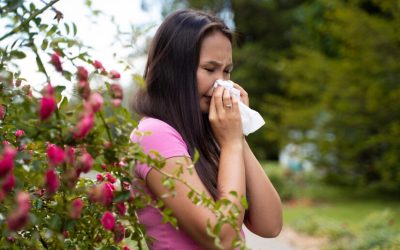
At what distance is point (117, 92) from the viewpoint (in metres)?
1.61

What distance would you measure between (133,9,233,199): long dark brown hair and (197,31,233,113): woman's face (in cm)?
2

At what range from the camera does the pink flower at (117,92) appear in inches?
63.2

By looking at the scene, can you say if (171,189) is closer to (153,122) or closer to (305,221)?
(153,122)

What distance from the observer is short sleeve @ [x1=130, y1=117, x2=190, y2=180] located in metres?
1.89

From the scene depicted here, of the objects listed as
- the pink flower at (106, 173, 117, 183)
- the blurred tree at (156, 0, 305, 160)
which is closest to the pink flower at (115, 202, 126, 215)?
the pink flower at (106, 173, 117, 183)

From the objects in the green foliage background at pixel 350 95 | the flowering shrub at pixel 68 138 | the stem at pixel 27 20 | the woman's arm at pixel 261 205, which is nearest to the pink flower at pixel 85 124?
the flowering shrub at pixel 68 138

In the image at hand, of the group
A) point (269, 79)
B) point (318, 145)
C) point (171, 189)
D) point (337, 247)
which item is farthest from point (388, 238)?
point (269, 79)

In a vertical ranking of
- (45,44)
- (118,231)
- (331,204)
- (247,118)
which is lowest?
(331,204)

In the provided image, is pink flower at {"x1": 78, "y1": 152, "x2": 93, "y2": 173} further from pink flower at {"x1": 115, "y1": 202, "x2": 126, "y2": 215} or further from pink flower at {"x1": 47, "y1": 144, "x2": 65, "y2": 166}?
pink flower at {"x1": 115, "y1": 202, "x2": 126, "y2": 215}

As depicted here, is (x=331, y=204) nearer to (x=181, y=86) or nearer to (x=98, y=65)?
(x=181, y=86)

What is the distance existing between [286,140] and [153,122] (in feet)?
45.6

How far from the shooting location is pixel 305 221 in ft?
35.1

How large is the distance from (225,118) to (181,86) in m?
0.18

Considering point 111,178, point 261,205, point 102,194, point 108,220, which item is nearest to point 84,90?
point 102,194
